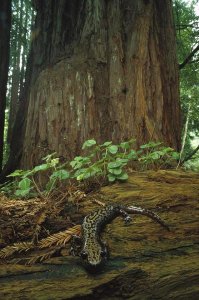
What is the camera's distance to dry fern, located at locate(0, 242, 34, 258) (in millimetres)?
2570

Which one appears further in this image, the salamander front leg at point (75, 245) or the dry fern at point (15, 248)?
the salamander front leg at point (75, 245)

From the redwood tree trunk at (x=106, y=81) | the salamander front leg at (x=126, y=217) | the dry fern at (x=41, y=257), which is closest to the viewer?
the dry fern at (x=41, y=257)

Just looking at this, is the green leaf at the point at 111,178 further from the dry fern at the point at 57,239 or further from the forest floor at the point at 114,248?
the dry fern at the point at 57,239

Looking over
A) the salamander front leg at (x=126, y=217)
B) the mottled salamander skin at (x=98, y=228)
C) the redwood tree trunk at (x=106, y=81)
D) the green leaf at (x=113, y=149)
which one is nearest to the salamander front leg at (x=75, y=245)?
the mottled salamander skin at (x=98, y=228)

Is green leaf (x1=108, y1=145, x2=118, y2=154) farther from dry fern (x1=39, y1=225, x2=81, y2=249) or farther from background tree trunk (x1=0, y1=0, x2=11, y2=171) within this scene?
background tree trunk (x1=0, y1=0, x2=11, y2=171)

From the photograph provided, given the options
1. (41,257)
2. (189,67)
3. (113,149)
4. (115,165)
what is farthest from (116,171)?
(189,67)

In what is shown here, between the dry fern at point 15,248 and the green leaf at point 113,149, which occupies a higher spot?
the green leaf at point 113,149

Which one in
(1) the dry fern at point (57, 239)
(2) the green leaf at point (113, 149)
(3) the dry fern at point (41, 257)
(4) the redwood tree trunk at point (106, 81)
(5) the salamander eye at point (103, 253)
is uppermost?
(4) the redwood tree trunk at point (106, 81)

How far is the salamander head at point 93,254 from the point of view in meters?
2.50

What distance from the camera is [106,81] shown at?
5.39 metres

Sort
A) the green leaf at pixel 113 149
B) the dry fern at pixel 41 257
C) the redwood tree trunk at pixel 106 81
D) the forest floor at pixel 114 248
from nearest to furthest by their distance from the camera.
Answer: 1. the forest floor at pixel 114 248
2. the dry fern at pixel 41 257
3. the green leaf at pixel 113 149
4. the redwood tree trunk at pixel 106 81

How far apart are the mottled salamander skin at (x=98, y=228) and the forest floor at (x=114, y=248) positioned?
58mm

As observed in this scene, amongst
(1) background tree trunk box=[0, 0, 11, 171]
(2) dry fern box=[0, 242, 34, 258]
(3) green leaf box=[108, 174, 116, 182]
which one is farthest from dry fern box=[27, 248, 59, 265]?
(1) background tree trunk box=[0, 0, 11, 171]

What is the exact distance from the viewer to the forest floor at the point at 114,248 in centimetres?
240
